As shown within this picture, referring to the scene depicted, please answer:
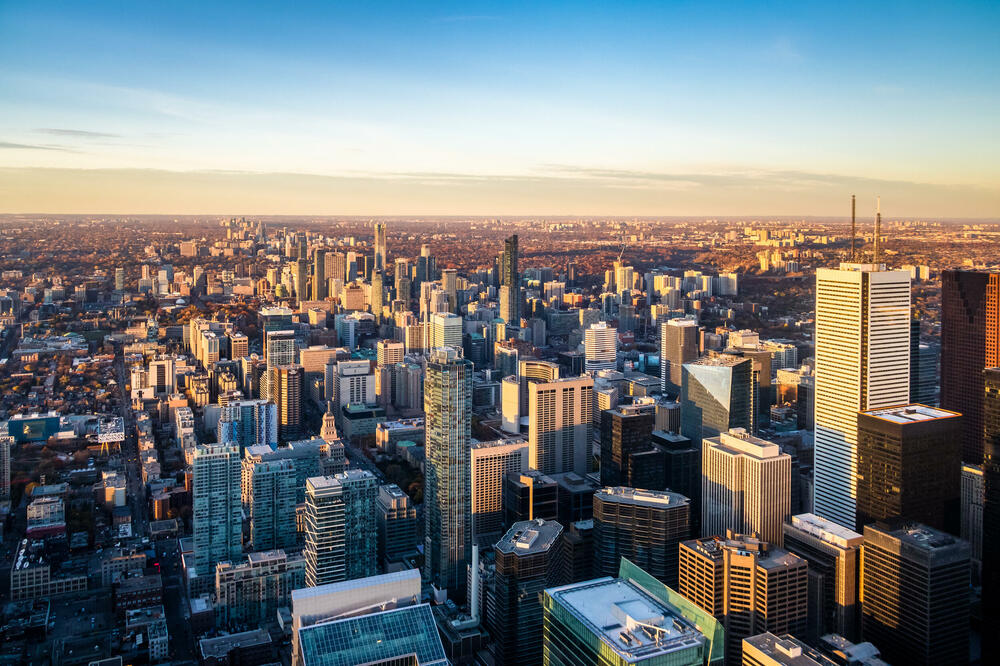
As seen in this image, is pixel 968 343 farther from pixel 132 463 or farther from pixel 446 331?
pixel 446 331

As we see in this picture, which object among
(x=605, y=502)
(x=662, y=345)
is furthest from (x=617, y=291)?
(x=605, y=502)

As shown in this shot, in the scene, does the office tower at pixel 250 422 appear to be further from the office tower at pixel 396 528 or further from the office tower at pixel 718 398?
the office tower at pixel 718 398

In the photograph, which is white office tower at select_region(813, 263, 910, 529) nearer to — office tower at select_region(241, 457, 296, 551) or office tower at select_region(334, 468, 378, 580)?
office tower at select_region(334, 468, 378, 580)

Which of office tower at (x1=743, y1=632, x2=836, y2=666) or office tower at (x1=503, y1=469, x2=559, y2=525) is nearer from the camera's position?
office tower at (x1=743, y1=632, x2=836, y2=666)

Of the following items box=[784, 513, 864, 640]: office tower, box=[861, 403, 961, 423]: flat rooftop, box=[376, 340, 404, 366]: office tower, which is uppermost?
box=[861, 403, 961, 423]: flat rooftop

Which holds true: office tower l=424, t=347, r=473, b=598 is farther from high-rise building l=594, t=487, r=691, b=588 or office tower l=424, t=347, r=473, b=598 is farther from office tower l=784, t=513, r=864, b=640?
office tower l=784, t=513, r=864, b=640

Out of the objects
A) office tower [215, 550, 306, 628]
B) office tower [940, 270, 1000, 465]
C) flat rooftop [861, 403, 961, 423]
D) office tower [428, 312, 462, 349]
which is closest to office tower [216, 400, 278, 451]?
office tower [215, 550, 306, 628]

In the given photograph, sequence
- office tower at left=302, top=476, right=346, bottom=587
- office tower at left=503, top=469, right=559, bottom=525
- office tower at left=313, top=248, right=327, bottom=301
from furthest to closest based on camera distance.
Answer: office tower at left=313, top=248, right=327, bottom=301
office tower at left=503, top=469, right=559, bottom=525
office tower at left=302, top=476, right=346, bottom=587

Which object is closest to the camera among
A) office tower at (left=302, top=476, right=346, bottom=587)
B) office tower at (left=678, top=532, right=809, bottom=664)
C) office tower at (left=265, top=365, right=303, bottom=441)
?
office tower at (left=678, top=532, right=809, bottom=664)

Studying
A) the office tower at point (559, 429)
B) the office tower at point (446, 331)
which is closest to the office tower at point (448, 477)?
the office tower at point (559, 429)

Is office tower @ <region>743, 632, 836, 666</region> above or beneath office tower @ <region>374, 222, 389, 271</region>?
beneath
